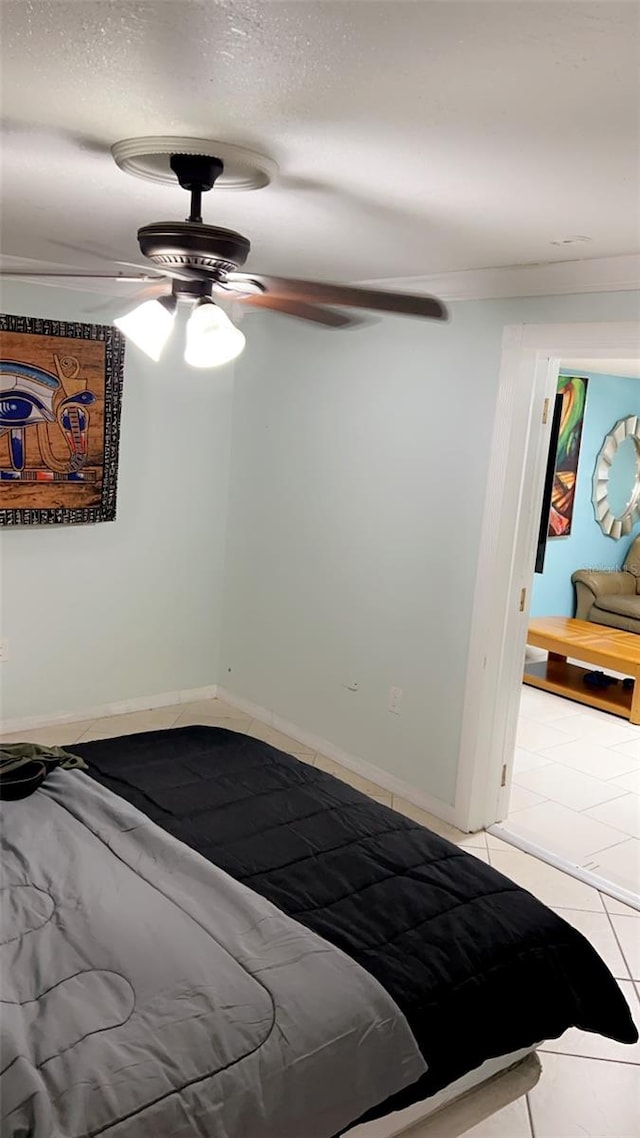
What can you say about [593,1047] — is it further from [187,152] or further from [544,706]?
[544,706]

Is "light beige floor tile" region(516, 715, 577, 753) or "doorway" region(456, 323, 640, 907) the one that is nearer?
"doorway" region(456, 323, 640, 907)

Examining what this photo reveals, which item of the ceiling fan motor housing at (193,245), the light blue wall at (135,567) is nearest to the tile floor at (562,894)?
the light blue wall at (135,567)

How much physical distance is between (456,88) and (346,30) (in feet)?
0.91

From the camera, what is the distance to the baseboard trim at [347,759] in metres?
3.92

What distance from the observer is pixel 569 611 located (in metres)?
6.80

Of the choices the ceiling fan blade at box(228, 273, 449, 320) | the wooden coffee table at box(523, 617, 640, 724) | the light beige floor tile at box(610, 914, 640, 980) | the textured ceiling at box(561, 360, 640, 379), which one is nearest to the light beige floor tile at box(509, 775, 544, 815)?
the light beige floor tile at box(610, 914, 640, 980)

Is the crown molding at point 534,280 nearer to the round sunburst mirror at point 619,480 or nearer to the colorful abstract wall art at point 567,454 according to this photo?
the colorful abstract wall art at point 567,454

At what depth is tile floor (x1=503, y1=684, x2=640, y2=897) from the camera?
372 cm

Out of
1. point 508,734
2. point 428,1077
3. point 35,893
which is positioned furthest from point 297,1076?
point 508,734

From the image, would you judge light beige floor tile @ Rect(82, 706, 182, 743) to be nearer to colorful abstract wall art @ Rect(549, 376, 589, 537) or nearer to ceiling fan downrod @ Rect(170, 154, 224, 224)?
ceiling fan downrod @ Rect(170, 154, 224, 224)

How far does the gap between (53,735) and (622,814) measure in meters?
2.73

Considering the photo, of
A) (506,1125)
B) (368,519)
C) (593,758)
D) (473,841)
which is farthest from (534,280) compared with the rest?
(506,1125)

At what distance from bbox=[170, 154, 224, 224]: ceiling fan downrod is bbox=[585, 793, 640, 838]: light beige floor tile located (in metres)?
3.15

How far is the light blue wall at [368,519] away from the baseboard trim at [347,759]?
4 centimetres
